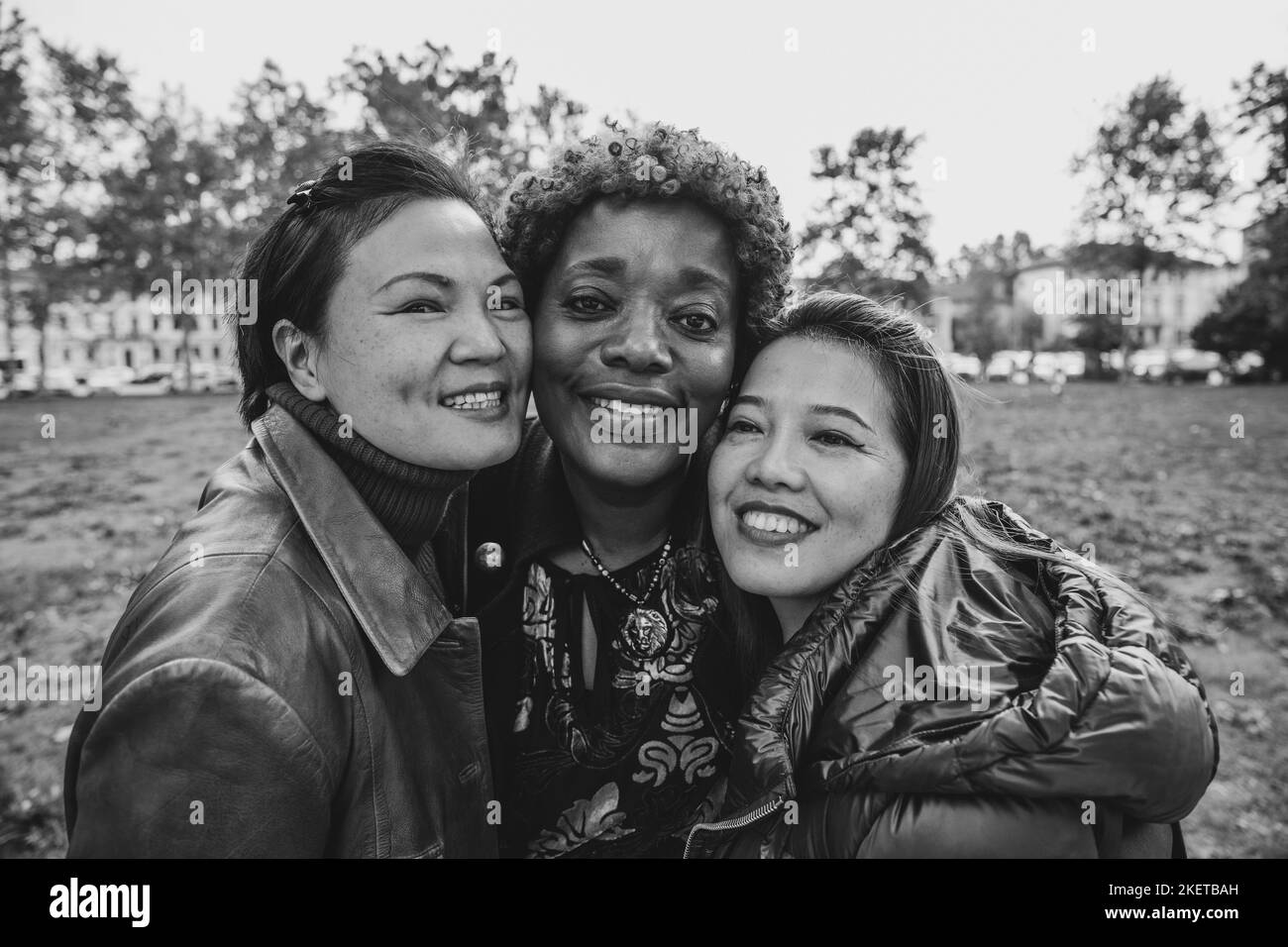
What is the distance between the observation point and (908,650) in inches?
66.0

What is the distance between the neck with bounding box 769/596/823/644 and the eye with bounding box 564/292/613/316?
977 millimetres

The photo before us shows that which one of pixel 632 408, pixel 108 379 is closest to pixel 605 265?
pixel 632 408

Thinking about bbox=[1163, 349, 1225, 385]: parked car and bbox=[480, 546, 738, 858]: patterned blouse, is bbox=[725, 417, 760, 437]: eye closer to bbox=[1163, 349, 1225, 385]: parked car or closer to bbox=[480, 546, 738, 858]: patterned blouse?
bbox=[480, 546, 738, 858]: patterned blouse

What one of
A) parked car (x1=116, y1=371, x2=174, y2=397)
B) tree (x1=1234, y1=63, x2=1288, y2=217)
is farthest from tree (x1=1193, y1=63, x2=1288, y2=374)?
parked car (x1=116, y1=371, x2=174, y2=397)

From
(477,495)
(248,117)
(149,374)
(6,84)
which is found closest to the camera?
(477,495)

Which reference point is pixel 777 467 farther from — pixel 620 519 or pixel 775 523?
pixel 620 519

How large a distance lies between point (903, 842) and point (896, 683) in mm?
311

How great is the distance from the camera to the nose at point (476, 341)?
1912 millimetres

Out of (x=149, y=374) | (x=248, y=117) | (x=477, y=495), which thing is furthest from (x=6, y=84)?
(x=149, y=374)

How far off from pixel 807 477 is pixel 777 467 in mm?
84

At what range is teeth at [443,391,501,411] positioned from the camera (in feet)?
6.40

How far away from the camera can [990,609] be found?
1.70 metres

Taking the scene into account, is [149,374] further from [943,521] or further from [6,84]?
[943,521]

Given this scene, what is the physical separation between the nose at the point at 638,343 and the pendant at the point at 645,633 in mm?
703
